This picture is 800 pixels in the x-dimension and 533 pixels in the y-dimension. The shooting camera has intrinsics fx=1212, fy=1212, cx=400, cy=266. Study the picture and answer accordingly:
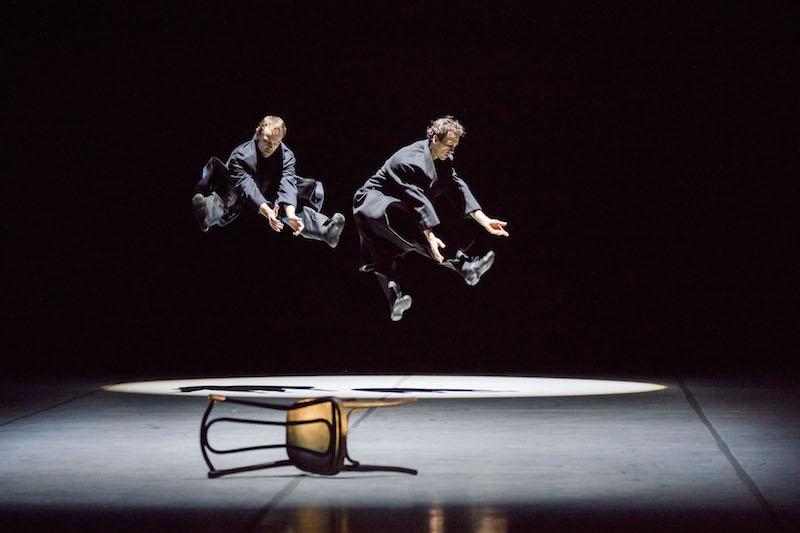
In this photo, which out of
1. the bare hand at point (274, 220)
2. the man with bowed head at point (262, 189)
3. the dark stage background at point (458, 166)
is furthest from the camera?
the dark stage background at point (458, 166)

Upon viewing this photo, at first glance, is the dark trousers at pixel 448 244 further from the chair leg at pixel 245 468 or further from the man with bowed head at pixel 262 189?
the chair leg at pixel 245 468

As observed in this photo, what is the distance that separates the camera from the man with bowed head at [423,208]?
7.88 meters

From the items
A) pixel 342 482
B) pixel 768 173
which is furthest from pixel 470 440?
pixel 768 173

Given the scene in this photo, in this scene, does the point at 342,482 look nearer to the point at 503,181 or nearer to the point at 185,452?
the point at 185,452

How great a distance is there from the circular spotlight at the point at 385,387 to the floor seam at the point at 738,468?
155 centimetres

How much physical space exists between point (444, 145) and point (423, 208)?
1.44 ft

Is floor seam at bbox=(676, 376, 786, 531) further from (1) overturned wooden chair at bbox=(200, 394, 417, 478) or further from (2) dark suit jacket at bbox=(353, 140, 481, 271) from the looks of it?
(2) dark suit jacket at bbox=(353, 140, 481, 271)

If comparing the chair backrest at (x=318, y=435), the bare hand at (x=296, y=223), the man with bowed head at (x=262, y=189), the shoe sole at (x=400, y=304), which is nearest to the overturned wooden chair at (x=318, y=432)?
the chair backrest at (x=318, y=435)

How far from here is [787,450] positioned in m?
6.79

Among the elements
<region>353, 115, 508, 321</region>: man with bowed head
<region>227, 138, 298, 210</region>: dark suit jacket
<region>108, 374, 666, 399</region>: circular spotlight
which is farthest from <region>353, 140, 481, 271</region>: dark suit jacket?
<region>108, 374, 666, 399</region>: circular spotlight

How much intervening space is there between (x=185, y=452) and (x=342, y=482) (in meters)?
1.41

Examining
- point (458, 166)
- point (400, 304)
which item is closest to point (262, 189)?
point (400, 304)

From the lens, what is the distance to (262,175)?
8141 mm

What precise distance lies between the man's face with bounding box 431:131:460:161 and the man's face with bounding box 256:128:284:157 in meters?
1.01
